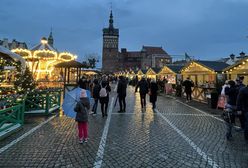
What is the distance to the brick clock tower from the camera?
397 feet

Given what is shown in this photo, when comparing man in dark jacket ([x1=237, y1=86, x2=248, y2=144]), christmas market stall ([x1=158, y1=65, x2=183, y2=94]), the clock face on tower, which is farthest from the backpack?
the clock face on tower

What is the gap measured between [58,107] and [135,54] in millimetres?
128599

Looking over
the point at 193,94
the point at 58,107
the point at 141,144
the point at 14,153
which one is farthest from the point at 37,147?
the point at 193,94

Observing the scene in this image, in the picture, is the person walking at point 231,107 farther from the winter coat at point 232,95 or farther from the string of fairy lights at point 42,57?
the string of fairy lights at point 42,57

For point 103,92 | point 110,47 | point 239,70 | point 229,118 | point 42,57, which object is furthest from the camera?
point 110,47

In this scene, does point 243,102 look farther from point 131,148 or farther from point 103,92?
point 103,92

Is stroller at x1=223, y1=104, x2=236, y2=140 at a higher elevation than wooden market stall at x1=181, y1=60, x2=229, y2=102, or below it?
below

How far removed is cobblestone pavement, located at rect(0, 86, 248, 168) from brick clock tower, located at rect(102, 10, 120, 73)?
113 metres

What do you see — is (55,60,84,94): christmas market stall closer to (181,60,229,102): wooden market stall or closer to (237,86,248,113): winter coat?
(237,86,248,113): winter coat

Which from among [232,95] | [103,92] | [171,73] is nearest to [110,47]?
[171,73]

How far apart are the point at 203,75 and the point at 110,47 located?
104 metres

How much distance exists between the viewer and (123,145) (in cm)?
577

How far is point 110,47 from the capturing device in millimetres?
122000

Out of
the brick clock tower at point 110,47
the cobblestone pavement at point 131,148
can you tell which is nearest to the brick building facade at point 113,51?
the brick clock tower at point 110,47
